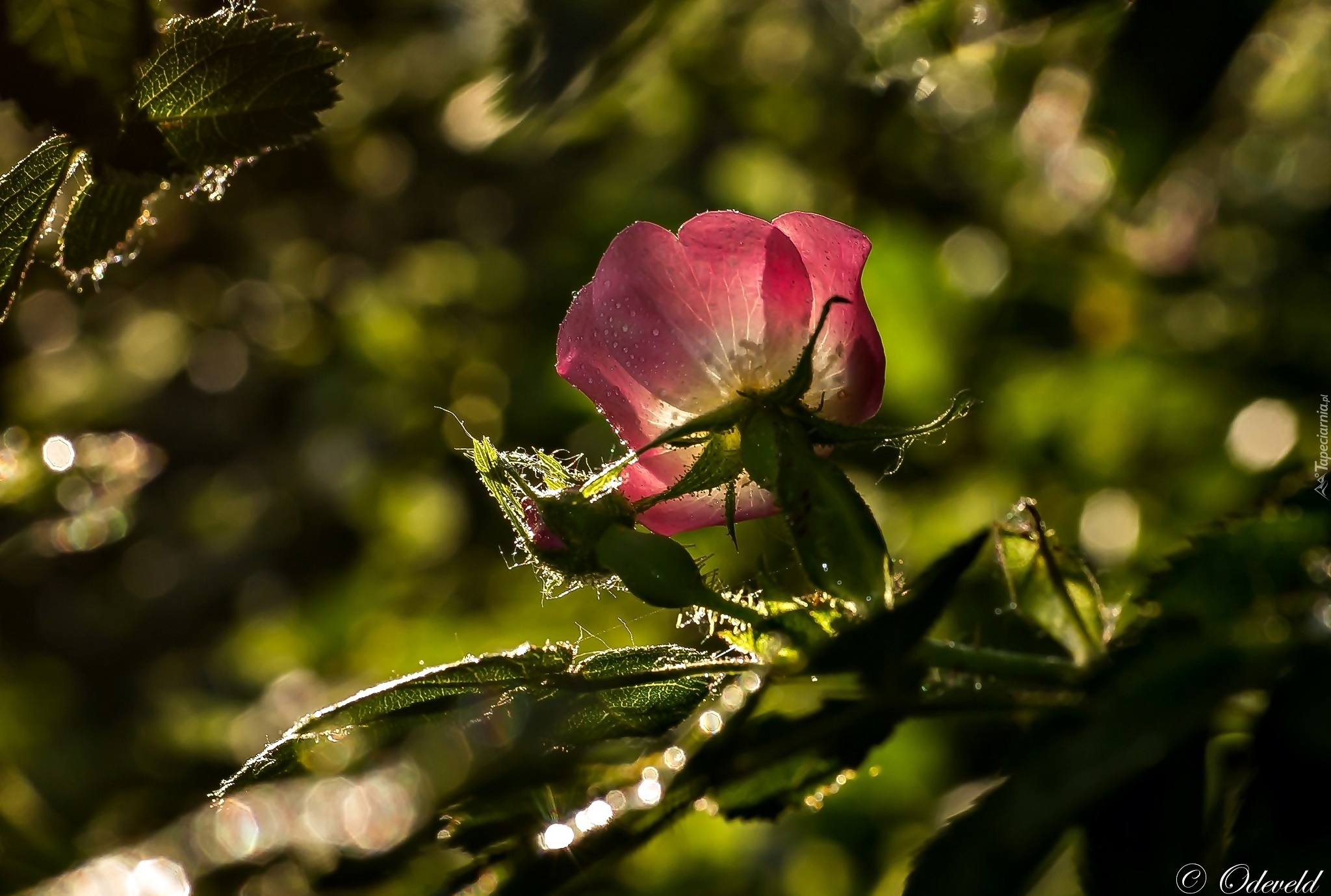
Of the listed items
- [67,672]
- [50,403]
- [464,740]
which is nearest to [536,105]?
[464,740]

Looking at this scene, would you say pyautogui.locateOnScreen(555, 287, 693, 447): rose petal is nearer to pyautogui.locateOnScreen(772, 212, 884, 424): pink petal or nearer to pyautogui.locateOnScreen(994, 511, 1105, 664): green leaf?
pyautogui.locateOnScreen(772, 212, 884, 424): pink petal

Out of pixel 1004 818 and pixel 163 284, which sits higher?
pixel 163 284

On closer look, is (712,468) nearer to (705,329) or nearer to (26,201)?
(705,329)

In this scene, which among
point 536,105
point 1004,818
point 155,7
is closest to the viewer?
point 1004,818

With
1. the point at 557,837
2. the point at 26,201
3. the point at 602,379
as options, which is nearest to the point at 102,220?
the point at 26,201

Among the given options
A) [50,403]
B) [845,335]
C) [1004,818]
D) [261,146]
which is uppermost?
[50,403]

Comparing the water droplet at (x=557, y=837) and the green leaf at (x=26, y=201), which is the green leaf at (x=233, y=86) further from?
the water droplet at (x=557, y=837)

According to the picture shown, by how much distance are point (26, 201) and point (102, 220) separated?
0.15ft

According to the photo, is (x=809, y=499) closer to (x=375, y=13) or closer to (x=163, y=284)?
(x=375, y=13)

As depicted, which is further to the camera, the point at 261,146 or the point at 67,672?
the point at 67,672

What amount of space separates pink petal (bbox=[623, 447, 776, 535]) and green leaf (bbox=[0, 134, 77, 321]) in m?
0.31

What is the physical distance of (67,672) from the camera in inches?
95.6

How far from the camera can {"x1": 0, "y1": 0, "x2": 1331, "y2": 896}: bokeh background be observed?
4.01 ft

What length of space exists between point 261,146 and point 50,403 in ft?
6.32
